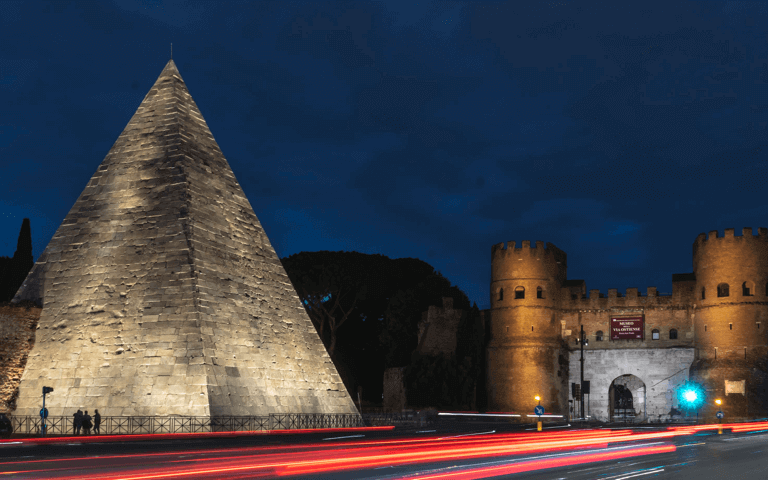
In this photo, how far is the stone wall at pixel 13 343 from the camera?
2264 centimetres

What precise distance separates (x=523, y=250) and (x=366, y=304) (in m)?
13.0

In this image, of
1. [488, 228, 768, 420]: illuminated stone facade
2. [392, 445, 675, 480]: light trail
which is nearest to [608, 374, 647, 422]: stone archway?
[488, 228, 768, 420]: illuminated stone facade

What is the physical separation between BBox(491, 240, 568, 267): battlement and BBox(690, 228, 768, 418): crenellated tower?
764 cm

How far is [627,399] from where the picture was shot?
54.0 metres

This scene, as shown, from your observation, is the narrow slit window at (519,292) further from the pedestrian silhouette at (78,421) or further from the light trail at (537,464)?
the pedestrian silhouette at (78,421)

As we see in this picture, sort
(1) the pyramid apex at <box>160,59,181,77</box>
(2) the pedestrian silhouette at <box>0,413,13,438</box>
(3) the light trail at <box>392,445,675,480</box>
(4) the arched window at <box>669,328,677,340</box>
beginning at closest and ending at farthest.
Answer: (3) the light trail at <box>392,445,675,480</box> → (2) the pedestrian silhouette at <box>0,413,13,438</box> → (1) the pyramid apex at <box>160,59,181,77</box> → (4) the arched window at <box>669,328,677,340</box>

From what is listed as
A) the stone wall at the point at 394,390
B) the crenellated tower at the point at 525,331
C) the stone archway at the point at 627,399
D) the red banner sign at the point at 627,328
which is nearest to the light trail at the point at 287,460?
the crenellated tower at the point at 525,331

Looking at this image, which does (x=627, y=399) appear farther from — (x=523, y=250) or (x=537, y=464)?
(x=537, y=464)

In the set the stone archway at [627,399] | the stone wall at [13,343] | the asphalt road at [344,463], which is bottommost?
the stone archway at [627,399]

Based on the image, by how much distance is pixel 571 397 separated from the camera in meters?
45.2

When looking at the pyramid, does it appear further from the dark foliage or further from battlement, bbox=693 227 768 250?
battlement, bbox=693 227 768 250

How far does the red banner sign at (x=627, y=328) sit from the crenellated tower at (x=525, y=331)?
117 inches

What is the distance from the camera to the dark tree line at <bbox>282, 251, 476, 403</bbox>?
164 feet

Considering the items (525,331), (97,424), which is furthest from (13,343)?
(525,331)
